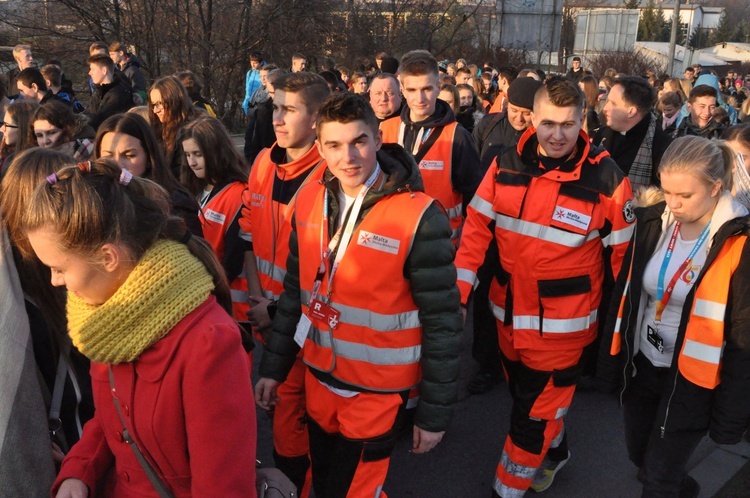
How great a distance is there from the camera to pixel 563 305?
346 centimetres

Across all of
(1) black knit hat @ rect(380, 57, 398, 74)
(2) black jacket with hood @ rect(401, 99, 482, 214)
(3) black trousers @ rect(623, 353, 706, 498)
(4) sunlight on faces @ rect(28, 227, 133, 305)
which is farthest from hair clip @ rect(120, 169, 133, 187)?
(1) black knit hat @ rect(380, 57, 398, 74)

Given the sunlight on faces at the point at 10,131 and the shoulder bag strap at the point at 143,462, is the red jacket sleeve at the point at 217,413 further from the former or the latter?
the sunlight on faces at the point at 10,131

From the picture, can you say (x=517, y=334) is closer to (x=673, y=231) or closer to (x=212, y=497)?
(x=673, y=231)

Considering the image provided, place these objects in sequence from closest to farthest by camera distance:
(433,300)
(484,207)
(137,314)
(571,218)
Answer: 1. (137,314)
2. (433,300)
3. (571,218)
4. (484,207)

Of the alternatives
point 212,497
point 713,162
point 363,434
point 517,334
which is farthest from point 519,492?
point 212,497

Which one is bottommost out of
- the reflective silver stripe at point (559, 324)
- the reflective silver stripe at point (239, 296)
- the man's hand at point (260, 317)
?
the reflective silver stripe at point (239, 296)

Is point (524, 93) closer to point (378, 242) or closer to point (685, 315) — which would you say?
point (685, 315)

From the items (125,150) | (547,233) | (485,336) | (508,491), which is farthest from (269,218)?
(485,336)

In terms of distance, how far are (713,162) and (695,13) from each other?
80127 mm

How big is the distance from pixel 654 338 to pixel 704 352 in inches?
12.6

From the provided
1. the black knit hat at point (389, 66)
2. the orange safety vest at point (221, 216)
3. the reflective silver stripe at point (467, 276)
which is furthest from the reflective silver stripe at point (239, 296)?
the black knit hat at point (389, 66)

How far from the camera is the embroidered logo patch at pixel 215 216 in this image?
156 inches

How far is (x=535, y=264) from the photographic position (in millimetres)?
3469

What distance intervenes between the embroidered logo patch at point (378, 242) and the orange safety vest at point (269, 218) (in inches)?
29.1
